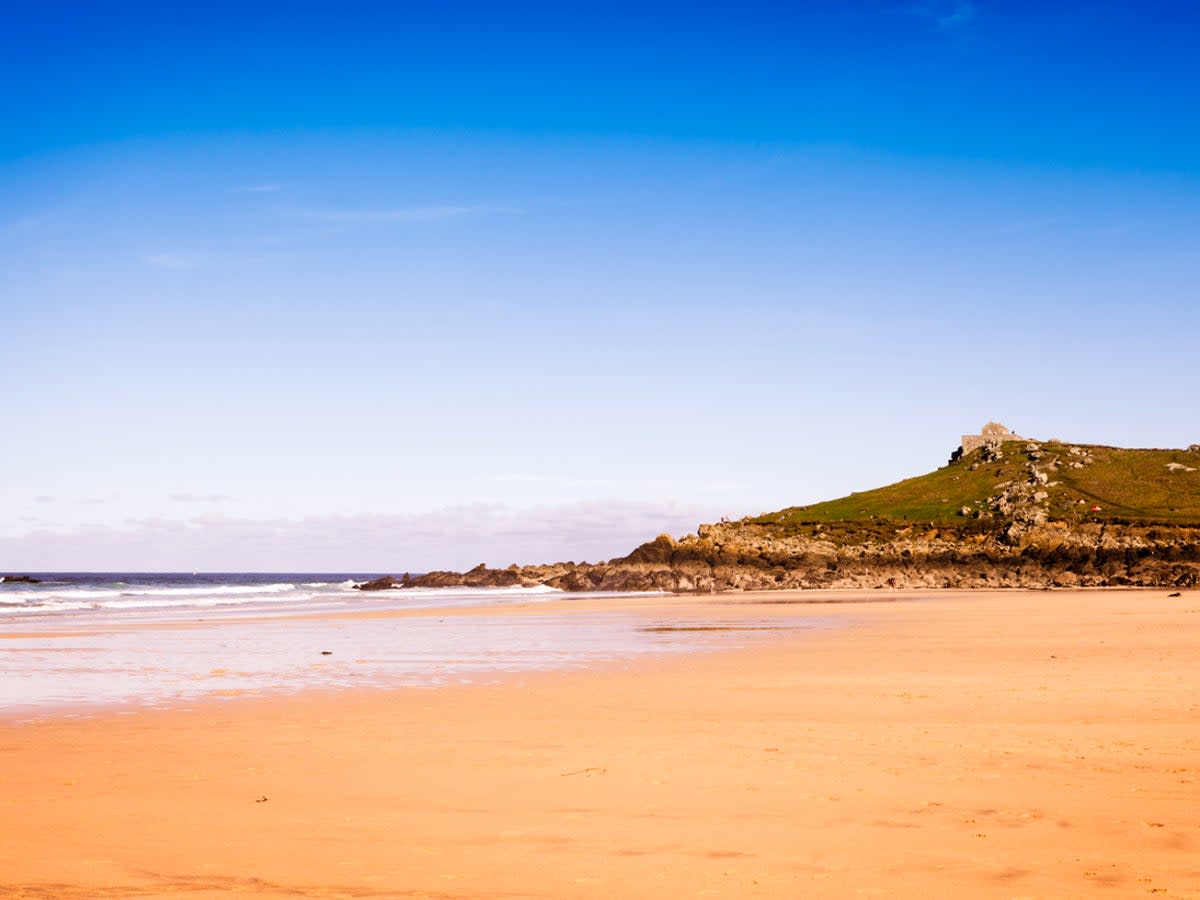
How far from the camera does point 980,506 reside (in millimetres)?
104562

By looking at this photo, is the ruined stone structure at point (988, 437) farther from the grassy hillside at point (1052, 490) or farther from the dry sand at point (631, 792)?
the dry sand at point (631, 792)

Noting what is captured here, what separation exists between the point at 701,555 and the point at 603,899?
71.4 m

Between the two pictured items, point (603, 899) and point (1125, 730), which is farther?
point (1125, 730)

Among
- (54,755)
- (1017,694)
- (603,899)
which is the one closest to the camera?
(603,899)

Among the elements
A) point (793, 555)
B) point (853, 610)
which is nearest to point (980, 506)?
point (793, 555)

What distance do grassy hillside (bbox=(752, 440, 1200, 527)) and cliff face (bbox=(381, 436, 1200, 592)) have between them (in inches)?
7.6

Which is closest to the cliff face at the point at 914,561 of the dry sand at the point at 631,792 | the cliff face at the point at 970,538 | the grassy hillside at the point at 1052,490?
the cliff face at the point at 970,538

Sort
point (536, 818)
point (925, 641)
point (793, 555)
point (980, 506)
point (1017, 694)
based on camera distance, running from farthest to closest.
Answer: point (980, 506) → point (793, 555) → point (925, 641) → point (1017, 694) → point (536, 818)

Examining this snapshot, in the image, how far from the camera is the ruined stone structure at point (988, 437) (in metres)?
129

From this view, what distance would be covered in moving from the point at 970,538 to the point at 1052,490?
960 inches

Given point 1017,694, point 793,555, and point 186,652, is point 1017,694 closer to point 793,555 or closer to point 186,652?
point 186,652

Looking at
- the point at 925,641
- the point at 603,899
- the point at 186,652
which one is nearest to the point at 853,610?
the point at 925,641

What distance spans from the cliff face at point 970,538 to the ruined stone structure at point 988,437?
10.2 feet

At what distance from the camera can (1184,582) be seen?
59656mm
